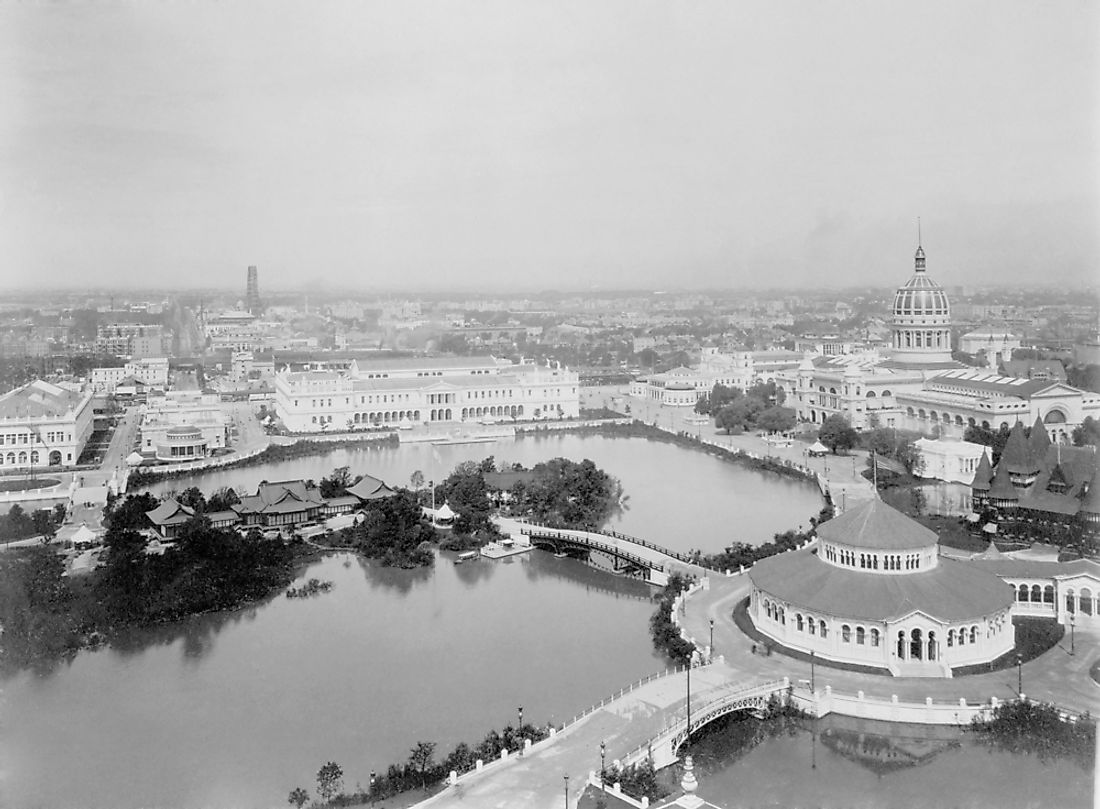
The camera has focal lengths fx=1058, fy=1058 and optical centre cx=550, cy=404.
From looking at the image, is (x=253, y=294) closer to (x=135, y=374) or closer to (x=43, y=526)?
(x=135, y=374)

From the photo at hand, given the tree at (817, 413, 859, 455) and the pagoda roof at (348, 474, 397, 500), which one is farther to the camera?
the tree at (817, 413, 859, 455)

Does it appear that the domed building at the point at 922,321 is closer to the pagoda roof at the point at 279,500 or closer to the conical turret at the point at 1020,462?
the conical turret at the point at 1020,462

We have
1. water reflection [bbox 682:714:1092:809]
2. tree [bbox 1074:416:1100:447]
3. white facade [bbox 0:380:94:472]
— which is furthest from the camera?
white facade [bbox 0:380:94:472]

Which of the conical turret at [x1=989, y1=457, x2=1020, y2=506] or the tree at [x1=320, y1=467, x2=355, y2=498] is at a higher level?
the conical turret at [x1=989, y1=457, x2=1020, y2=506]

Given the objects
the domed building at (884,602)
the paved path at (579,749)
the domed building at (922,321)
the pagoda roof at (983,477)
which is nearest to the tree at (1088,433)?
the pagoda roof at (983,477)

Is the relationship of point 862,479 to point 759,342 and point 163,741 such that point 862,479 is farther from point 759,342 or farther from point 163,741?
point 759,342

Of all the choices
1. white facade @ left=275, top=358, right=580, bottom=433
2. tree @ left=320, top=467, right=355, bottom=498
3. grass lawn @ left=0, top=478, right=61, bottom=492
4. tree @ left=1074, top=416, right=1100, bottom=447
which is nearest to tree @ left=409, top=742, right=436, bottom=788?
tree @ left=320, top=467, right=355, bottom=498

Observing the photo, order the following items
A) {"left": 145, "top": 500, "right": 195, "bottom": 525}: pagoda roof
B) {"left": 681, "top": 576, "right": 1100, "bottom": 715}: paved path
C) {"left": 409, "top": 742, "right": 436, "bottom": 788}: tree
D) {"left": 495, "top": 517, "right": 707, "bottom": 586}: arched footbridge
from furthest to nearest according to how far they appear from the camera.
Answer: {"left": 145, "top": 500, "right": 195, "bottom": 525}: pagoda roof
{"left": 495, "top": 517, "right": 707, "bottom": 586}: arched footbridge
{"left": 681, "top": 576, "right": 1100, "bottom": 715}: paved path
{"left": 409, "top": 742, "right": 436, "bottom": 788}: tree

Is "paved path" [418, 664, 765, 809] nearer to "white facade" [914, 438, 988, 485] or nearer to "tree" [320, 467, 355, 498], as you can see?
"tree" [320, 467, 355, 498]

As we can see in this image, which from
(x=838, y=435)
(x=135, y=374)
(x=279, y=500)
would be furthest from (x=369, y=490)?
(x=135, y=374)
